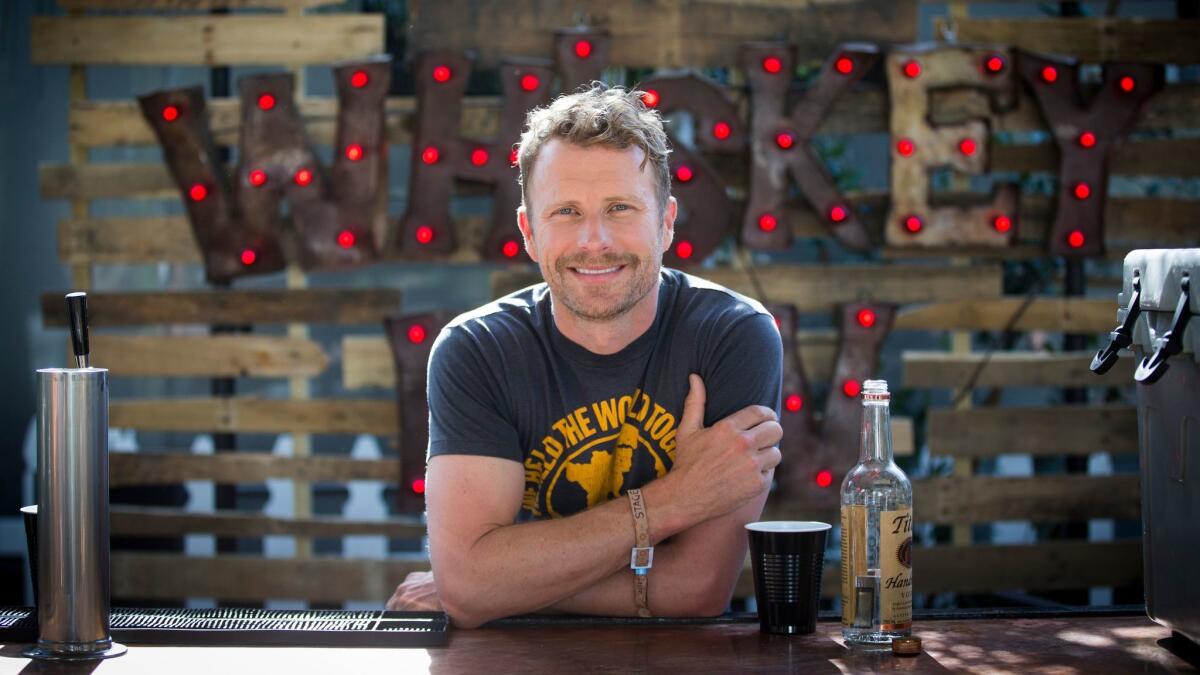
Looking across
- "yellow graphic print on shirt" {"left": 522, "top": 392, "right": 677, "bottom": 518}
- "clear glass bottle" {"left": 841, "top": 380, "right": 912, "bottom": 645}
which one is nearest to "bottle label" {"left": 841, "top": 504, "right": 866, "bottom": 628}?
"clear glass bottle" {"left": 841, "top": 380, "right": 912, "bottom": 645}

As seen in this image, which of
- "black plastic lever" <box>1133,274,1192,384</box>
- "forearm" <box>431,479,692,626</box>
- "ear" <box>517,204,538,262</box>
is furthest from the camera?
"ear" <box>517,204,538,262</box>

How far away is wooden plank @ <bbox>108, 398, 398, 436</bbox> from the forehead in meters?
2.29

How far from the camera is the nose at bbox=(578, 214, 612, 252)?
2389mm

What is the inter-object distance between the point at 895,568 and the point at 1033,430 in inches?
120

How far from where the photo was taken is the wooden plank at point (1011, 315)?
462 cm

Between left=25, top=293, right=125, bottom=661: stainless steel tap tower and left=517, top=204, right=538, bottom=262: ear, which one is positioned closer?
left=25, top=293, right=125, bottom=661: stainless steel tap tower

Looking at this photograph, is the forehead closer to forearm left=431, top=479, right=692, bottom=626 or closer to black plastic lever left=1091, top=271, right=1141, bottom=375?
forearm left=431, top=479, right=692, bottom=626

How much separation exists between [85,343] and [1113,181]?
4.23 m

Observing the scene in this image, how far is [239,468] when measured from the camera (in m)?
4.61

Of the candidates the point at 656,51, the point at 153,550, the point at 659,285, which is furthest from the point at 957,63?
the point at 153,550

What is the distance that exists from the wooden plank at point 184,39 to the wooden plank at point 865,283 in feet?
3.23

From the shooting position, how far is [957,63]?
14.9ft

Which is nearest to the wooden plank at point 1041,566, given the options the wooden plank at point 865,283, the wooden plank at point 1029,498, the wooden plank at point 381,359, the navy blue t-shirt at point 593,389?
the wooden plank at point 1029,498

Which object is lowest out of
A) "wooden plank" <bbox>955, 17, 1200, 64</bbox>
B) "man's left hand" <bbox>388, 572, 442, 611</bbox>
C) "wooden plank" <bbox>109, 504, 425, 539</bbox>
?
"wooden plank" <bbox>109, 504, 425, 539</bbox>
